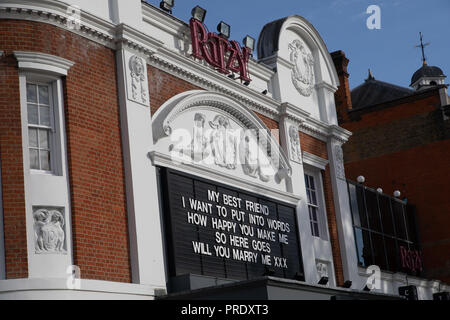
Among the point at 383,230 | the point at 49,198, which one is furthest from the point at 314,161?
the point at 49,198

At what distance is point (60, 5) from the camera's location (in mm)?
17922

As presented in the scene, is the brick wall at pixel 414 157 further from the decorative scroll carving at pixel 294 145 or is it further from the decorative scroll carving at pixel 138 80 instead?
the decorative scroll carving at pixel 138 80

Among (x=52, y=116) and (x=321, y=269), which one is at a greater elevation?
(x=52, y=116)

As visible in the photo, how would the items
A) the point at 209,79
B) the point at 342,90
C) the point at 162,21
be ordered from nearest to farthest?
1. the point at 162,21
2. the point at 209,79
3. the point at 342,90

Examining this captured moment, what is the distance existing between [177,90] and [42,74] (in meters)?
4.57

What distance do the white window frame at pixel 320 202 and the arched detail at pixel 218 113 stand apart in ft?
8.28

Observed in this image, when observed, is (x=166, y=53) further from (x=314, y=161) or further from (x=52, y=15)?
(x=314, y=161)

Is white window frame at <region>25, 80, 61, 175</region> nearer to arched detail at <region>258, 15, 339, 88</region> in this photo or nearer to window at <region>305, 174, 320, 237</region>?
arched detail at <region>258, 15, 339, 88</region>

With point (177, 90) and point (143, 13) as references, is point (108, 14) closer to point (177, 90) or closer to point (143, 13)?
point (143, 13)

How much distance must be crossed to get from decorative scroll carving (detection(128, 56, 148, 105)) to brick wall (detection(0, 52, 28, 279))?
124 inches

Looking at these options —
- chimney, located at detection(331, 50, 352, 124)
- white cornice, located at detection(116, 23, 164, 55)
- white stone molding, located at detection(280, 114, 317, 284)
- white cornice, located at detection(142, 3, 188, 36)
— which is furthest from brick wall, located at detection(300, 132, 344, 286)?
chimney, located at detection(331, 50, 352, 124)

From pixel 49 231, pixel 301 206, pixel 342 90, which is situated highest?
pixel 342 90

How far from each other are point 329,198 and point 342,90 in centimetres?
1561

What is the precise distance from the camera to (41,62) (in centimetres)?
1745
